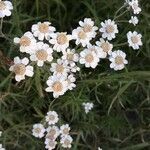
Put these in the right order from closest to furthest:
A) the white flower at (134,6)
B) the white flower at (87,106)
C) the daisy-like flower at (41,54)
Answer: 1. the daisy-like flower at (41,54)
2. the white flower at (134,6)
3. the white flower at (87,106)

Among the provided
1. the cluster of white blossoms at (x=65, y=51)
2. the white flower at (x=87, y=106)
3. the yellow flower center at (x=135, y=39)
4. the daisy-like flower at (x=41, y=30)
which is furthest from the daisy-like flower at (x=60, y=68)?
the yellow flower center at (x=135, y=39)

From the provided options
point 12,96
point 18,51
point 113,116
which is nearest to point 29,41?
point 18,51

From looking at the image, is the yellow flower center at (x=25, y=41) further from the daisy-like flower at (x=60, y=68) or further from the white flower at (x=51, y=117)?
the white flower at (x=51, y=117)

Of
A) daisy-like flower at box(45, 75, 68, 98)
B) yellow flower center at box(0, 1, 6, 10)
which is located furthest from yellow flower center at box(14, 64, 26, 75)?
yellow flower center at box(0, 1, 6, 10)

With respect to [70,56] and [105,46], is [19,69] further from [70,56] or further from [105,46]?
[105,46]

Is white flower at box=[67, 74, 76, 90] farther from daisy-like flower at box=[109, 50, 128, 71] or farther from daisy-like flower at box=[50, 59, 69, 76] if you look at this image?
daisy-like flower at box=[109, 50, 128, 71]

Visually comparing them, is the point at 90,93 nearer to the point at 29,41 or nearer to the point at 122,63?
the point at 122,63
